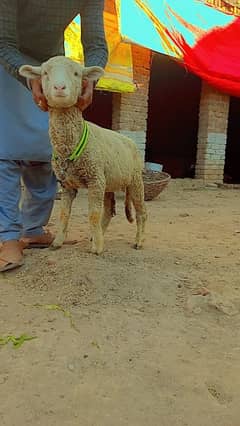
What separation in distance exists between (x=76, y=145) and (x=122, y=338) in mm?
1065

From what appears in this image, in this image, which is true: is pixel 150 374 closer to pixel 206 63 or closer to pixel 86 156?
pixel 86 156

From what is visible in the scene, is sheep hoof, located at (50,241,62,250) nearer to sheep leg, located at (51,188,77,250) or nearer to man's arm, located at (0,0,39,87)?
sheep leg, located at (51,188,77,250)

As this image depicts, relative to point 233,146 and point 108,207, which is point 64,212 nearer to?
point 108,207

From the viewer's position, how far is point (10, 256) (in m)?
2.66

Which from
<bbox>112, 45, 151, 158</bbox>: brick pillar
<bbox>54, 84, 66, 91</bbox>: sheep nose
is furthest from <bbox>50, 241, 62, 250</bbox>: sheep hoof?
<bbox>112, 45, 151, 158</bbox>: brick pillar

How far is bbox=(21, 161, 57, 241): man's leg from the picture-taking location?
3.08 metres

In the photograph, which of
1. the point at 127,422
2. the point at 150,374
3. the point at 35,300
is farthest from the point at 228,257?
the point at 127,422

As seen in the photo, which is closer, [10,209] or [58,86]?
[58,86]

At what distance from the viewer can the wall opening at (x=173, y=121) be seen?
1253 cm

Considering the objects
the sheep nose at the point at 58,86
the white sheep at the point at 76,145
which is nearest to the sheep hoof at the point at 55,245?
the white sheep at the point at 76,145

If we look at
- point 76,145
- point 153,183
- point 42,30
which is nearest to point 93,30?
point 42,30

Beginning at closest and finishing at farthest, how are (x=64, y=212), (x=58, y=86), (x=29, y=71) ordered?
(x=58, y=86), (x=29, y=71), (x=64, y=212)

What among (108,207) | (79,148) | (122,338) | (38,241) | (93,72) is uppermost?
(93,72)

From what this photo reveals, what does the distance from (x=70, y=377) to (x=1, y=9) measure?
73.5 inches
